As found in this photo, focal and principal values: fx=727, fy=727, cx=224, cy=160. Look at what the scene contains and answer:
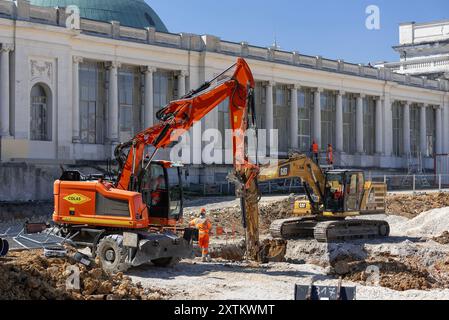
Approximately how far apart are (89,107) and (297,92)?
19542 mm

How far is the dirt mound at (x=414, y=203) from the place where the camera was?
40.1 metres

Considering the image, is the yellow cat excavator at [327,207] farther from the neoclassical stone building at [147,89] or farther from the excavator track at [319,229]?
the neoclassical stone building at [147,89]

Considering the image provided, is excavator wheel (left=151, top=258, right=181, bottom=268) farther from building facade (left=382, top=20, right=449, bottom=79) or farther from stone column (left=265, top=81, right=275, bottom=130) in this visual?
building facade (left=382, top=20, right=449, bottom=79)

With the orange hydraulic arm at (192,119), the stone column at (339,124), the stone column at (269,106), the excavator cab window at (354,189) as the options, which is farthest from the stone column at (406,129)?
the orange hydraulic arm at (192,119)

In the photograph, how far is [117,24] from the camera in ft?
150

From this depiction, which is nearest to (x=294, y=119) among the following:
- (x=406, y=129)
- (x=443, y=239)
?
(x=406, y=129)

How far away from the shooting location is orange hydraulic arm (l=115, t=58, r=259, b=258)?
1939 centimetres

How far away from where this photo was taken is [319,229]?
2627 centimetres

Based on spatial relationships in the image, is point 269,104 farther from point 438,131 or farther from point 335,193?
point 335,193

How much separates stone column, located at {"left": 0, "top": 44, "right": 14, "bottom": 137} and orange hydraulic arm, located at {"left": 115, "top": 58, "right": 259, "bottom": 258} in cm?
2195

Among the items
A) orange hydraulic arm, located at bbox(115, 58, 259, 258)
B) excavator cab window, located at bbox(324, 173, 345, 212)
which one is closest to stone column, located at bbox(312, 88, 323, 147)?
excavator cab window, located at bbox(324, 173, 345, 212)

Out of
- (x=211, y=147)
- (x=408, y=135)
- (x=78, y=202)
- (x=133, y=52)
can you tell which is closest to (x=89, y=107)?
(x=133, y=52)

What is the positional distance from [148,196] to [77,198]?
74.0 inches
